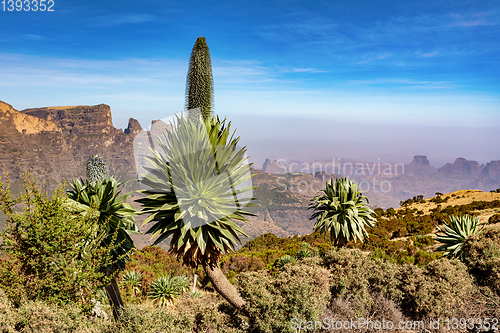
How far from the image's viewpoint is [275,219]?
646 ft

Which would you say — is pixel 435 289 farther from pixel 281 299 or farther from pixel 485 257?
pixel 281 299

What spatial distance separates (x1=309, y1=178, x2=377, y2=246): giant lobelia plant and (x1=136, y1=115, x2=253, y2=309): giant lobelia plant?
18.3ft

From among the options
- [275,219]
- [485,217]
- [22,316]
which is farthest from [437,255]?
[275,219]

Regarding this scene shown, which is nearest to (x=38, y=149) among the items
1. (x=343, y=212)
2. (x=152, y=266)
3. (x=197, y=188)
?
(x=152, y=266)

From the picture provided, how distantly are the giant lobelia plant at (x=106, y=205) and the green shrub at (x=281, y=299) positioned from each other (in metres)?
3.54

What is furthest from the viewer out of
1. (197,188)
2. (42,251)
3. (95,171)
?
(95,171)

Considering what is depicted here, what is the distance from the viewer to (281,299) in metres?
7.59

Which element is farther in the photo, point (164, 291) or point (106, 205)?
point (164, 291)

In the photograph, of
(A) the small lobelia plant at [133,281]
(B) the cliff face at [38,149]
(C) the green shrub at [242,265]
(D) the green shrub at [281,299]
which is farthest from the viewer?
(B) the cliff face at [38,149]

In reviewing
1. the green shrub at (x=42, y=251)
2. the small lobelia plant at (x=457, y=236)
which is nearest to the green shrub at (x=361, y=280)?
→ the small lobelia plant at (x=457, y=236)

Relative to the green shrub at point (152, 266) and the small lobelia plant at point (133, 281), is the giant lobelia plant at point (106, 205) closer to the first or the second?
the small lobelia plant at point (133, 281)

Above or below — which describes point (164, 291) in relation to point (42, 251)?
below

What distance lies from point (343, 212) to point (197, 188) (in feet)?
23.7

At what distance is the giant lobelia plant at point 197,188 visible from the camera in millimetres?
6703
